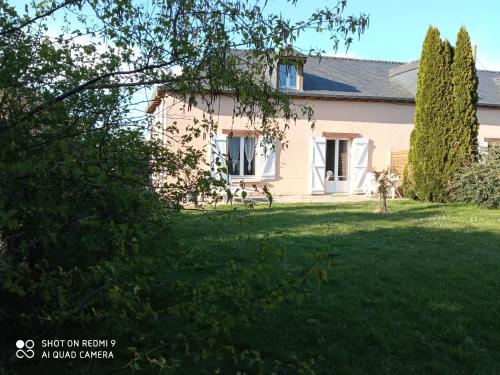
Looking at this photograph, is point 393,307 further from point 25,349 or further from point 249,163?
point 249,163

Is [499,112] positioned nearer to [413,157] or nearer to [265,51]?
[413,157]

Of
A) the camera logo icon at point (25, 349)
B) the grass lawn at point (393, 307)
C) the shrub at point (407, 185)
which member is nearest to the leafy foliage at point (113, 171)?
the camera logo icon at point (25, 349)

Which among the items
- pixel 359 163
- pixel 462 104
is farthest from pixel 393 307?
pixel 359 163

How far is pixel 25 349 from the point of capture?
2514mm

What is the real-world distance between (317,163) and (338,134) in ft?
4.12

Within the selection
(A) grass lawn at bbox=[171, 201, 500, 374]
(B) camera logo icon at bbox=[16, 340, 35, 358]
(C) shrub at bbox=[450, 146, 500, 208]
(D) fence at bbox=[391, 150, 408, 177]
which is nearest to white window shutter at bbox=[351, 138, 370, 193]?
(D) fence at bbox=[391, 150, 408, 177]

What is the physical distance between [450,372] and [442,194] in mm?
10646

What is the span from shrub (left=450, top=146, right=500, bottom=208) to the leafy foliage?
377 inches

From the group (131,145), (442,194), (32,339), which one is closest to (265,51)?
(131,145)

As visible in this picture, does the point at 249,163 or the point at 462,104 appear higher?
the point at 462,104

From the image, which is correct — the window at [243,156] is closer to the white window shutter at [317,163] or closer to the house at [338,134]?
the house at [338,134]

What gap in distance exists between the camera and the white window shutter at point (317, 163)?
50.9 feet

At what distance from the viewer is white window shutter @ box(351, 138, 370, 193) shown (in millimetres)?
15844

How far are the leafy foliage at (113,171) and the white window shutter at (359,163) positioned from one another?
42.0 ft
